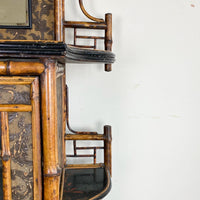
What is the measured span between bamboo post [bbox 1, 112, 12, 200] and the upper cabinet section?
56 centimetres

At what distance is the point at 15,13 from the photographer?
1.07m

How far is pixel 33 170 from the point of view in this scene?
0.67 m

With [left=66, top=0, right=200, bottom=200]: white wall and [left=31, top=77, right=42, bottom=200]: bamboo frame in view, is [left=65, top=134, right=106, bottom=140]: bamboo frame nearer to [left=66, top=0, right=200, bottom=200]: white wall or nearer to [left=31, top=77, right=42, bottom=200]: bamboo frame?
[left=66, top=0, right=200, bottom=200]: white wall

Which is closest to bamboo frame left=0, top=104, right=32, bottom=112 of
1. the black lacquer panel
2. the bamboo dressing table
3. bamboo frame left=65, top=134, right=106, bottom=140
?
the bamboo dressing table

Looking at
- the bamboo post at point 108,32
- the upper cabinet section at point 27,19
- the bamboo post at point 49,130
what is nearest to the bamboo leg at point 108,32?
the bamboo post at point 108,32

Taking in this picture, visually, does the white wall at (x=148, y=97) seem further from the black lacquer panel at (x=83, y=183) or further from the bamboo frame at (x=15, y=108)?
the bamboo frame at (x=15, y=108)

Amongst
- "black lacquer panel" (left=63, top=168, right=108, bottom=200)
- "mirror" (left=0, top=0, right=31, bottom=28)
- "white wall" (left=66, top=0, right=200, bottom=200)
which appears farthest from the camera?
"white wall" (left=66, top=0, right=200, bottom=200)

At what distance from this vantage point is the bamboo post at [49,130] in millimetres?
648

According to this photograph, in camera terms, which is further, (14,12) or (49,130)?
(14,12)

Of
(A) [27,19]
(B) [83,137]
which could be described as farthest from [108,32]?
(B) [83,137]

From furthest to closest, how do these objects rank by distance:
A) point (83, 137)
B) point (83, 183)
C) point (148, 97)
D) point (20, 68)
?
point (148, 97) → point (83, 137) → point (83, 183) → point (20, 68)

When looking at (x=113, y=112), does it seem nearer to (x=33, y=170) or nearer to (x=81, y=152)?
(x=81, y=152)

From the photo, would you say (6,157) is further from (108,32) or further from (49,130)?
(108,32)

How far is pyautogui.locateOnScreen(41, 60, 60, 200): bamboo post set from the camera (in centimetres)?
65
